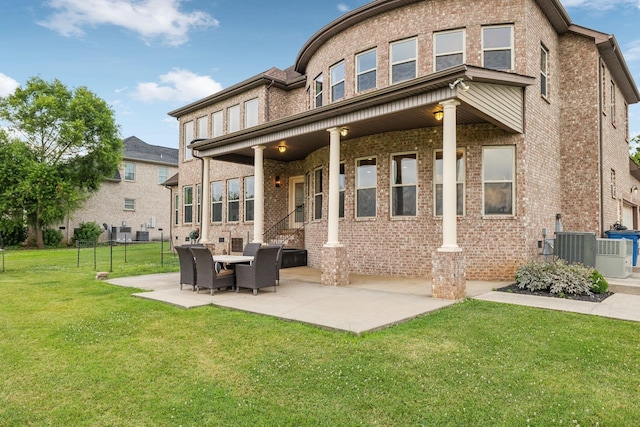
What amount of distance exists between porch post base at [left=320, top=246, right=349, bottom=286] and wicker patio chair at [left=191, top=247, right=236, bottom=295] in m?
2.11

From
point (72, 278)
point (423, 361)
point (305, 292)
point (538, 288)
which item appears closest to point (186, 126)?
point (72, 278)

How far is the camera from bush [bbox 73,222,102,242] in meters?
28.2

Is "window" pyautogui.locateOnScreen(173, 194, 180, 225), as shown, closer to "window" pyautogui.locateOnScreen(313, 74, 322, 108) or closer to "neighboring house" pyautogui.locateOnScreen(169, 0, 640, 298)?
"neighboring house" pyautogui.locateOnScreen(169, 0, 640, 298)

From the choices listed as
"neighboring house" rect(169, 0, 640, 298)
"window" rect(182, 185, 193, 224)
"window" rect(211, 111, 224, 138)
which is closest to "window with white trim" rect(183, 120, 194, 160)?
"window" rect(182, 185, 193, 224)

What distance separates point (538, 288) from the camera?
7.84 m

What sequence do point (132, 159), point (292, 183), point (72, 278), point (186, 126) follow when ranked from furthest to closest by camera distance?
point (132, 159)
point (186, 126)
point (292, 183)
point (72, 278)

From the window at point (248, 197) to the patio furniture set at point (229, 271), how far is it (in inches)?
314

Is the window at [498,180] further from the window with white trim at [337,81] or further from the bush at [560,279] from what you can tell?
the window with white trim at [337,81]

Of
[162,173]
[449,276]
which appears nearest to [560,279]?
[449,276]

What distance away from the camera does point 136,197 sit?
107 ft

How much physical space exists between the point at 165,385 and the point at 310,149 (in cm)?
1005

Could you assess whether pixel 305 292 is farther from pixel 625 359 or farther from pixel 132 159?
pixel 132 159

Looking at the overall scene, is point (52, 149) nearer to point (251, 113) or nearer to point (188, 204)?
point (188, 204)

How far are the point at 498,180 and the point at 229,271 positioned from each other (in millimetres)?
6445
